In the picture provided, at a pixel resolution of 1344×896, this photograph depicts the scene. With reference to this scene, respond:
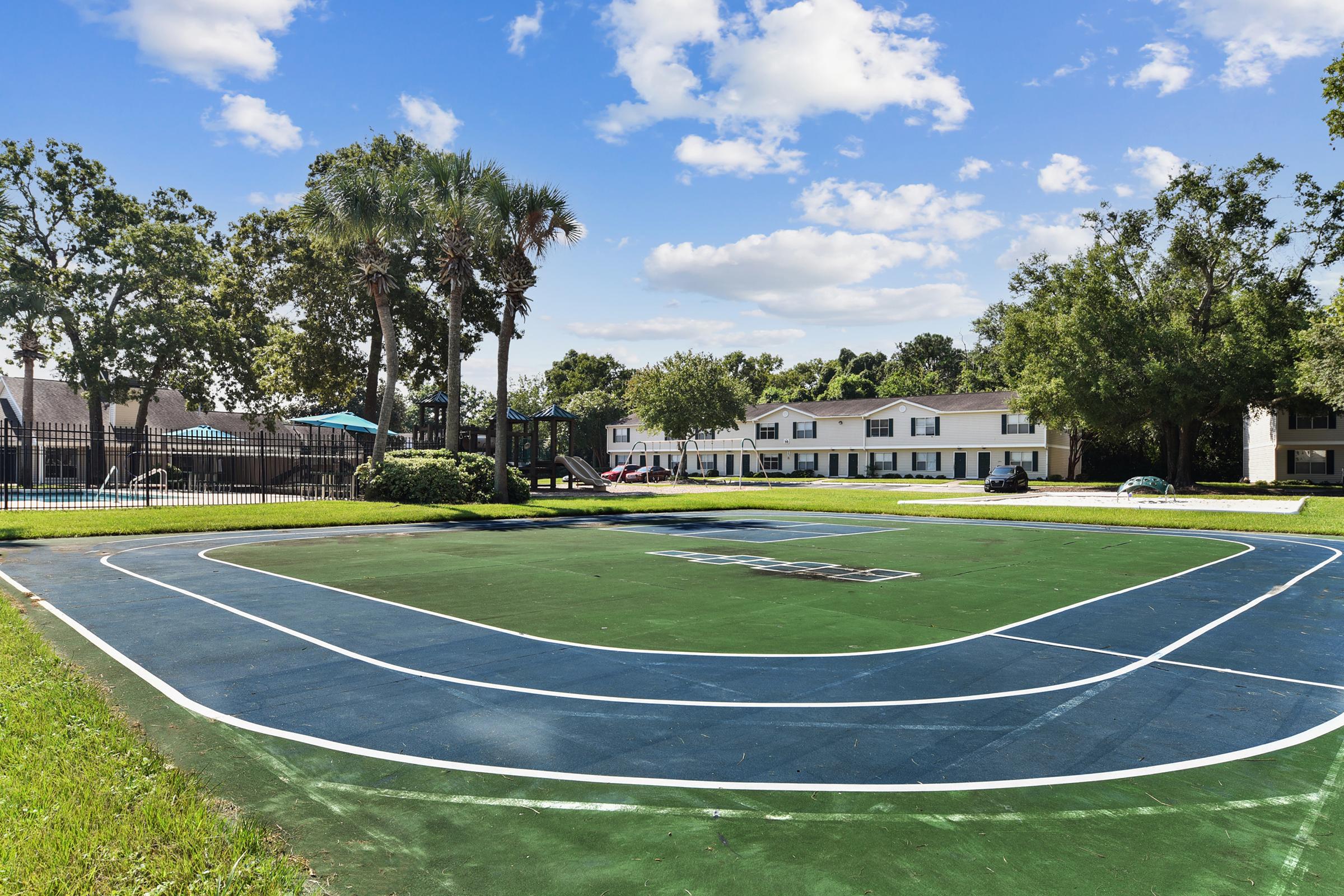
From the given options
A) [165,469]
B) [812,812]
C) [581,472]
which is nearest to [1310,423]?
[581,472]

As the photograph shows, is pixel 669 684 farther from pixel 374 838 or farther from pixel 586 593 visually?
pixel 586 593

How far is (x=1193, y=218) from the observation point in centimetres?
4447

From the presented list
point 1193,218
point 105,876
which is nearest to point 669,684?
point 105,876

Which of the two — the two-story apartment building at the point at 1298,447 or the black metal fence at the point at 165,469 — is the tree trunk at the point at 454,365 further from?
the two-story apartment building at the point at 1298,447

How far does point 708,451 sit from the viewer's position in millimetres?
68250

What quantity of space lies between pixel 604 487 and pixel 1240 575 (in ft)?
102

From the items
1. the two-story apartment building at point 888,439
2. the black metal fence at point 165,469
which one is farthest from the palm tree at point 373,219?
the two-story apartment building at point 888,439

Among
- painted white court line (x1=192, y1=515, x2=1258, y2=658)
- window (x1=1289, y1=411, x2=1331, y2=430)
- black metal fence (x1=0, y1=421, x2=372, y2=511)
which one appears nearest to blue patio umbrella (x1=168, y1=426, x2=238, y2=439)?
black metal fence (x1=0, y1=421, x2=372, y2=511)

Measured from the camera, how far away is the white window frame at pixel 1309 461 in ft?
180

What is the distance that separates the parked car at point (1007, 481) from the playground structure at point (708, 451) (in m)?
20.7

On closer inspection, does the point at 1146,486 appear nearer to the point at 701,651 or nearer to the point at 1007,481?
the point at 1007,481

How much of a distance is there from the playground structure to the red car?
4.60 m

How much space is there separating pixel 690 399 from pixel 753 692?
53.5m

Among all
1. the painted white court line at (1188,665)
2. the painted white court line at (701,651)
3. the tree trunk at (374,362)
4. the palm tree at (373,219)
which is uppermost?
the palm tree at (373,219)
